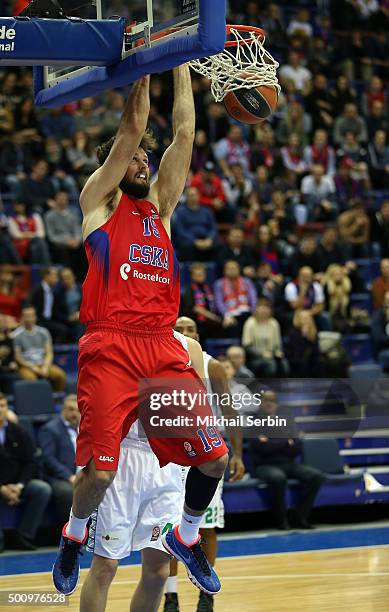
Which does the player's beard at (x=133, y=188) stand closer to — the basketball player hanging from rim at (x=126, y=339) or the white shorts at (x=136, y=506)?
the basketball player hanging from rim at (x=126, y=339)

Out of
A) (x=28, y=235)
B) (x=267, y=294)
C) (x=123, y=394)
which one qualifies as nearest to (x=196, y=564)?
(x=123, y=394)

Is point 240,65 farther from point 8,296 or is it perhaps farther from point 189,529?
point 8,296

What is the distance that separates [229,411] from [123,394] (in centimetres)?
188

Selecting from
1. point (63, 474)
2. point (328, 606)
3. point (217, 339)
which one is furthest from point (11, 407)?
point (328, 606)

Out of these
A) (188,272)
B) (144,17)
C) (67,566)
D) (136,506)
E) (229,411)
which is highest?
(144,17)

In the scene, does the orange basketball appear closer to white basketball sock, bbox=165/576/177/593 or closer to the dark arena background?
the dark arena background

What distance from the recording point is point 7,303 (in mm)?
14172

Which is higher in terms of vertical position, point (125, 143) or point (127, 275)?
point (125, 143)

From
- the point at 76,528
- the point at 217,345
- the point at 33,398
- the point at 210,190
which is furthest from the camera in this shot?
the point at 210,190

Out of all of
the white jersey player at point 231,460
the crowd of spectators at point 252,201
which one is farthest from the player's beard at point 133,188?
the crowd of spectators at point 252,201

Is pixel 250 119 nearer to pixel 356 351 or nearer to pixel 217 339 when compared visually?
pixel 217 339

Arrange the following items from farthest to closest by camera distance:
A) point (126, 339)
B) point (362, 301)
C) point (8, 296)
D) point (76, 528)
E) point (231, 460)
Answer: point (362, 301)
point (8, 296)
point (231, 460)
point (76, 528)
point (126, 339)

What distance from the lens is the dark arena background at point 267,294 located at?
421 inches

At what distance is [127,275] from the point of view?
6.27m
